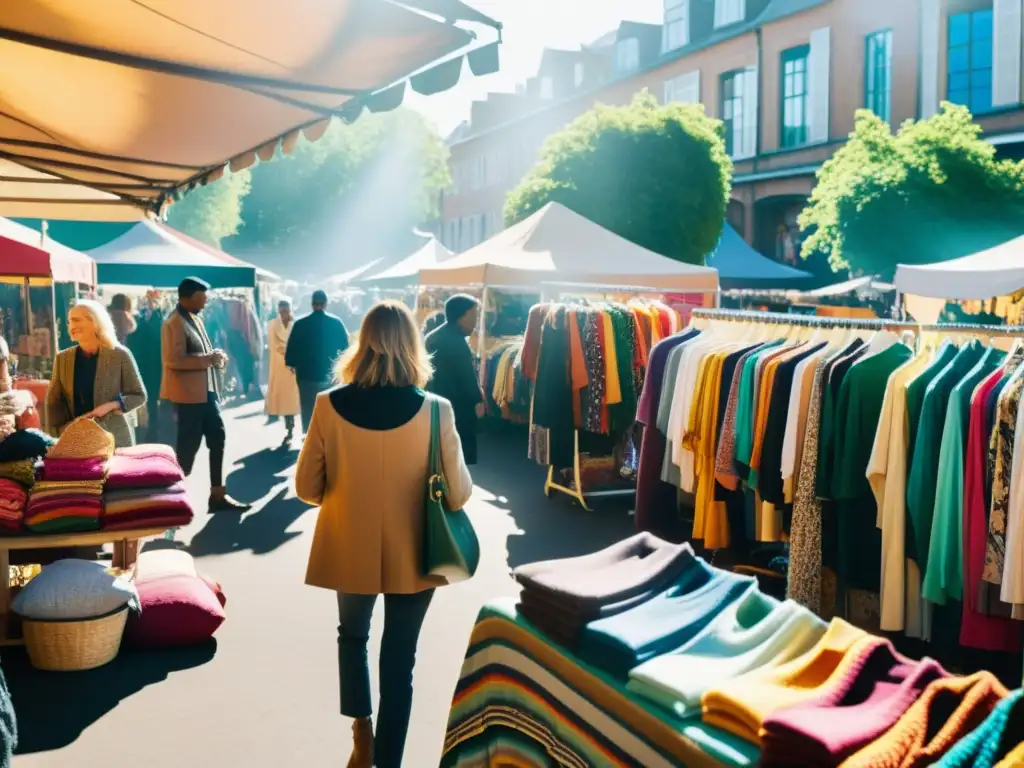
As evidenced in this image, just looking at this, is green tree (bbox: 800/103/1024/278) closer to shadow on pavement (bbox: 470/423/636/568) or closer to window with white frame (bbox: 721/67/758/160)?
shadow on pavement (bbox: 470/423/636/568)

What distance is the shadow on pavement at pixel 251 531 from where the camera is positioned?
24.3ft

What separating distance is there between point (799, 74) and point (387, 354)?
1091 inches

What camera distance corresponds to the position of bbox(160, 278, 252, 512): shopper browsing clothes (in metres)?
8.02

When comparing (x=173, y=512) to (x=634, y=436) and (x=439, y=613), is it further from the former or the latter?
(x=634, y=436)

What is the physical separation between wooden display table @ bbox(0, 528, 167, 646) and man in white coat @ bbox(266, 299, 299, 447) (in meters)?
7.53

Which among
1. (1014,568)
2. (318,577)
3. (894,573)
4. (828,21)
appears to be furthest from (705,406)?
(828,21)

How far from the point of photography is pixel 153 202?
7652 mm

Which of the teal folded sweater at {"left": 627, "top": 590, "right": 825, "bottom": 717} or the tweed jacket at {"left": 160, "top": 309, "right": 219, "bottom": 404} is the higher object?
the tweed jacket at {"left": 160, "top": 309, "right": 219, "bottom": 404}

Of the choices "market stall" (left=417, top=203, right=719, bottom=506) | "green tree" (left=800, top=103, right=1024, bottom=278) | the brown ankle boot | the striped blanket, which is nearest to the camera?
the striped blanket

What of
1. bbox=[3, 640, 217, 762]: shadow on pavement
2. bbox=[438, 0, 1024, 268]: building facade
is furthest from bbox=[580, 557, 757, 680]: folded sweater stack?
bbox=[438, 0, 1024, 268]: building facade

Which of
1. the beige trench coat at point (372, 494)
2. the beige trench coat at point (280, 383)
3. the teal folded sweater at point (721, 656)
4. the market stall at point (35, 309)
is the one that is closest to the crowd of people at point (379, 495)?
the beige trench coat at point (372, 494)

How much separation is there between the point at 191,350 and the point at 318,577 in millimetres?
4930

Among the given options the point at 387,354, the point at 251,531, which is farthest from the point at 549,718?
the point at 251,531

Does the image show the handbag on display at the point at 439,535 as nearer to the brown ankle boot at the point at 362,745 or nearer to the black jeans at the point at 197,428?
the brown ankle boot at the point at 362,745
